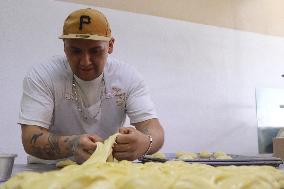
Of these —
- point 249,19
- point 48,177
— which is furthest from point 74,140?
point 249,19

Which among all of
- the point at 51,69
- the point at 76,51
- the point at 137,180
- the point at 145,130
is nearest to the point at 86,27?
the point at 76,51

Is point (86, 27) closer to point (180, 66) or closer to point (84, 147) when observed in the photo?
point (84, 147)

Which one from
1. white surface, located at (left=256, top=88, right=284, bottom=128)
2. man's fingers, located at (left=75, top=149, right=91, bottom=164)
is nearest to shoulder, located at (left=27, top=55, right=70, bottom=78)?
man's fingers, located at (left=75, top=149, right=91, bottom=164)

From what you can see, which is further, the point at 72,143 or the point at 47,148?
the point at 47,148

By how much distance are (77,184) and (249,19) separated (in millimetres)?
3288

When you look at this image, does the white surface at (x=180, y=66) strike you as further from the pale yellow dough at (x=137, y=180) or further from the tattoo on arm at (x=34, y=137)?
the pale yellow dough at (x=137, y=180)

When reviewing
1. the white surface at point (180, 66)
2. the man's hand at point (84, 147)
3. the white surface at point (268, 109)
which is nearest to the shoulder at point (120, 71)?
the man's hand at point (84, 147)

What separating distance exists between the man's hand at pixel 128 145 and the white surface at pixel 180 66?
1357 millimetres

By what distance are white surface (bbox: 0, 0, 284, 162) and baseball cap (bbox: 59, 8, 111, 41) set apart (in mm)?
1149

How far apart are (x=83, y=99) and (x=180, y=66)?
1.61 m

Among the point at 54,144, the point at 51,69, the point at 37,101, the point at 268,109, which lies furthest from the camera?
the point at 268,109

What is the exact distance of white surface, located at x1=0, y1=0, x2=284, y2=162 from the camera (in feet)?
7.70

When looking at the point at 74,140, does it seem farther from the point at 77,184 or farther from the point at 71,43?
the point at 77,184

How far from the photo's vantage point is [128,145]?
1.18m
